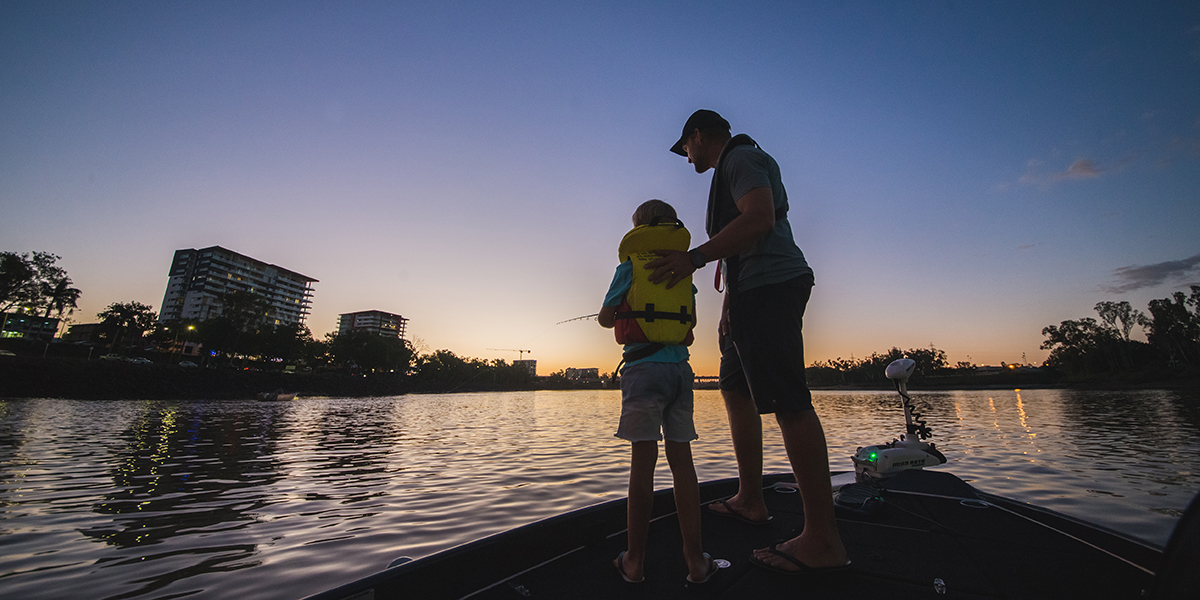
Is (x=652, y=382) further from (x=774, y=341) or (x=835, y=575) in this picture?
(x=835, y=575)

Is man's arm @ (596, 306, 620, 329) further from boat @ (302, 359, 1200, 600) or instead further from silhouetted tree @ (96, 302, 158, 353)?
silhouetted tree @ (96, 302, 158, 353)

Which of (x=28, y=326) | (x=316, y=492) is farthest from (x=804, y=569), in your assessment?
(x=28, y=326)

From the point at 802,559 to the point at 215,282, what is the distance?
186 metres

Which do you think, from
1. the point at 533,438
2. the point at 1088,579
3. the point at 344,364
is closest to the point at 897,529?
the point at 1088,579

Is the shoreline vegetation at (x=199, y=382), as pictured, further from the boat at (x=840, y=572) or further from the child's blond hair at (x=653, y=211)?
the child's blond hair at (x=653, y=211)

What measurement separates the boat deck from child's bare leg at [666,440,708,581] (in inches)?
3.3

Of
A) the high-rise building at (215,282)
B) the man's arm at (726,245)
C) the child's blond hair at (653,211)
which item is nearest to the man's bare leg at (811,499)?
the man's arm at (726,245)

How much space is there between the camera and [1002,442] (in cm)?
1188

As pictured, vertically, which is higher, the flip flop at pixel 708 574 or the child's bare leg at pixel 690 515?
the child's bare leg at pixel 690 515

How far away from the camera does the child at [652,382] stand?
84.7 inches

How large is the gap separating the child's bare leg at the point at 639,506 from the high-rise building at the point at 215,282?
523 ft

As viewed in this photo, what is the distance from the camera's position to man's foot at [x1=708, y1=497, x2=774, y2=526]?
2.93m

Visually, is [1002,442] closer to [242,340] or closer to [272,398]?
[272,398]

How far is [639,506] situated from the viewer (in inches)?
86.8
